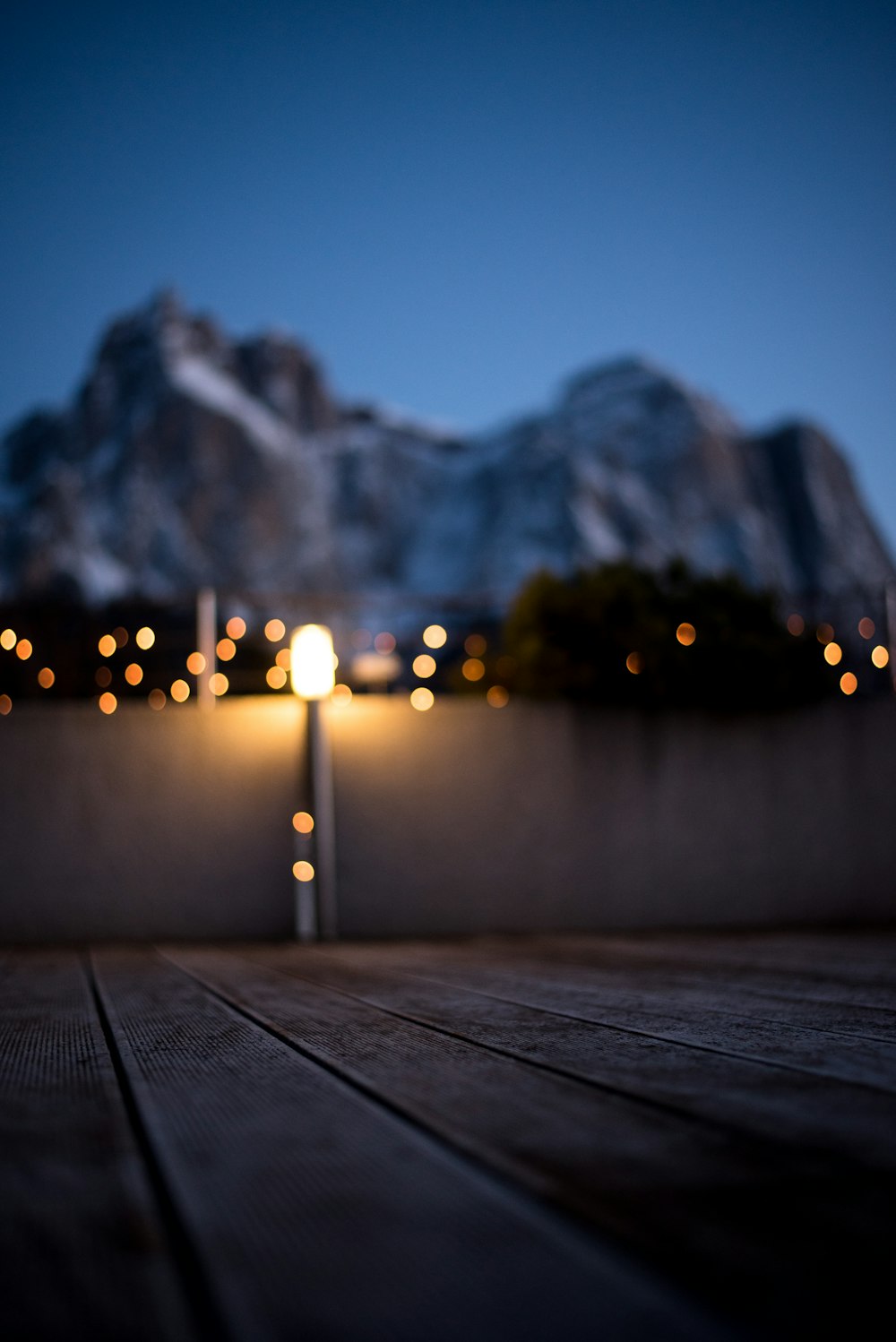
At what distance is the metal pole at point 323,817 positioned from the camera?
4621 millimetres

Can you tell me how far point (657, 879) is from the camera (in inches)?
198

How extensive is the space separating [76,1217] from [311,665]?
12.7ft

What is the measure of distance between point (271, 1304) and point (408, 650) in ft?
16.7

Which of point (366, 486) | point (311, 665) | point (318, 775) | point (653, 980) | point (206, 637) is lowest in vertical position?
point (653, 980)

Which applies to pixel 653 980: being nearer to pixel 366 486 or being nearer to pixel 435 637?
pixel 435 637

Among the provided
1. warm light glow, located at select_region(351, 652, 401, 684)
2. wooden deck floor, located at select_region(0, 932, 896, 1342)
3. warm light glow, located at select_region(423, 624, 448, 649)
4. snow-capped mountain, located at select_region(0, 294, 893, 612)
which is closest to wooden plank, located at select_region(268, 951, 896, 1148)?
wooden deck floor, located at select_region(0, 932, 896, 1342)

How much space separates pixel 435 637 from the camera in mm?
5645

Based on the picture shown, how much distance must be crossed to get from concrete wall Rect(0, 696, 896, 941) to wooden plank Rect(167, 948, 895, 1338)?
308 centimetres

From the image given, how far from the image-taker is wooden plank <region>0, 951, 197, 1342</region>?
28.9 inches

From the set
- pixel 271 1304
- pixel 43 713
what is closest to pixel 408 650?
pixel 43 713

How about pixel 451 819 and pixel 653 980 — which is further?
pixel 451 819

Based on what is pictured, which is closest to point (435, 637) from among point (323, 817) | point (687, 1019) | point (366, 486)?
point (323, 817)

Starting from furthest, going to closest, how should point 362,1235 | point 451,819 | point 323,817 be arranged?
point 451,819
point 323,817
point 362,1235

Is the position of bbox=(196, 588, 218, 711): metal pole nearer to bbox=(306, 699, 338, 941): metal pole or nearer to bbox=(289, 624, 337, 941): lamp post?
bbox=(289, 624, 337, 941): lamp post
